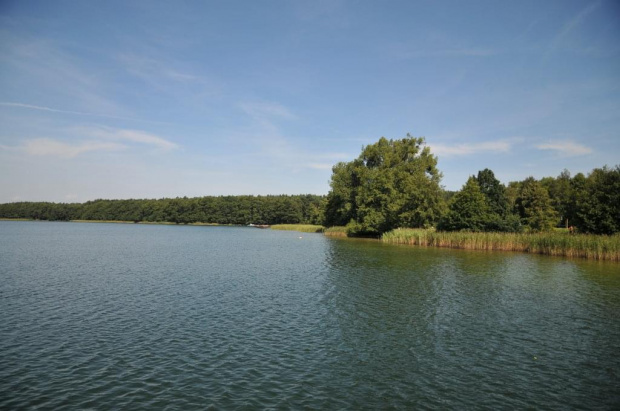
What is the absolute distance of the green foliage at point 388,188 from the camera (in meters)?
72.1

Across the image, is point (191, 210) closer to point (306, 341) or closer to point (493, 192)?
point (493, 192)

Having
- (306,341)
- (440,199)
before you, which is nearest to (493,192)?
(440,199)

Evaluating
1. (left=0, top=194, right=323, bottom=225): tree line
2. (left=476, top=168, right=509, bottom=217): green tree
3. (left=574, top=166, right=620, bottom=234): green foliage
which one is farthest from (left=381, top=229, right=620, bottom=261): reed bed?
(left=0, top=194, right=323, bottom=225): tree line

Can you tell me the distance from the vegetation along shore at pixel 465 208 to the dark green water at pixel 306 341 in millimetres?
21309

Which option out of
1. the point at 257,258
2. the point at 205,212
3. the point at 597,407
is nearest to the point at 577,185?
the point at 257,258

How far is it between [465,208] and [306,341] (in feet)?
168

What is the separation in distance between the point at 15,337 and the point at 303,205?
164 meters

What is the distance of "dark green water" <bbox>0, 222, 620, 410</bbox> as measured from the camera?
398 inches

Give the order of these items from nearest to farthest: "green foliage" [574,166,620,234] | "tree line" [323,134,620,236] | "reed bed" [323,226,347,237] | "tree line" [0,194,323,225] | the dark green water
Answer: the dark green water < "green foliage" [574,166,620,234] < "tree line" [323,134,620,236] < "reed bed" [323,226,347,237] < "tree line" [0,194,323,225]

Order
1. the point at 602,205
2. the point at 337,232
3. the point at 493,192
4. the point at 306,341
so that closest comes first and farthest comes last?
the point at 306,341 < the point at 602,205 < the point at 493,192 < the point at 337,232

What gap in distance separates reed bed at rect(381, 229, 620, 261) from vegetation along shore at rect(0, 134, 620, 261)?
97 millimetres

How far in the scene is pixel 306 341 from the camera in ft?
47.0

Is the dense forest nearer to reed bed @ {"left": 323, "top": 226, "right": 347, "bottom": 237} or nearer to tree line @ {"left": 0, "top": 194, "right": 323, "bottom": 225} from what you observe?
reed bed @ {"left": 323, "top": 226, "right": 347, "bottom": 237}

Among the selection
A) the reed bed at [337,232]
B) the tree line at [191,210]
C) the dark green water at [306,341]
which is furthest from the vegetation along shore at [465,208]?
the tree line at [191,210]
